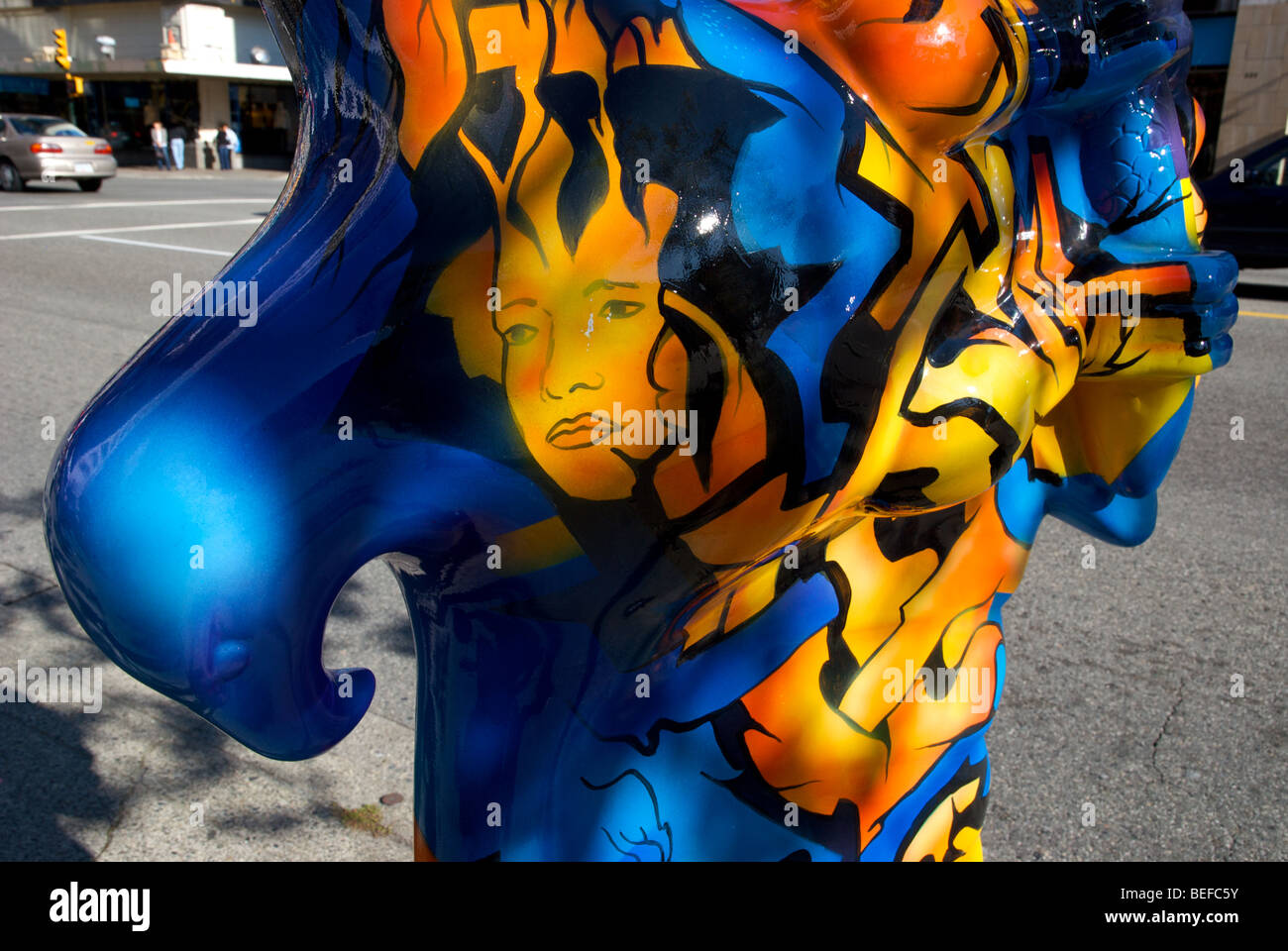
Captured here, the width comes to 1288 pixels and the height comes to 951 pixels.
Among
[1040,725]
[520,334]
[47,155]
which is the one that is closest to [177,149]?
[47,155]

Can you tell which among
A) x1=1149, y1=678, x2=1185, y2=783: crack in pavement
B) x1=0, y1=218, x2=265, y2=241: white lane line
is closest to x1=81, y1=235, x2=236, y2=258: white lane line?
x1=0, y1=218, x2=265, y2=241: white lane line

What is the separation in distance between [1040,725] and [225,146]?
26.3 m

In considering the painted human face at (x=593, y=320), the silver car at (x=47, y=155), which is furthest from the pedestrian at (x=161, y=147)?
the painted human face at (x=593, y=320)

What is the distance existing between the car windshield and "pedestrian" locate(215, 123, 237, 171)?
792cm

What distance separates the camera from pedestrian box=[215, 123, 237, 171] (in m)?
25.0

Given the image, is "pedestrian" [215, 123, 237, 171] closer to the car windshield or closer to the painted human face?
the car windshield

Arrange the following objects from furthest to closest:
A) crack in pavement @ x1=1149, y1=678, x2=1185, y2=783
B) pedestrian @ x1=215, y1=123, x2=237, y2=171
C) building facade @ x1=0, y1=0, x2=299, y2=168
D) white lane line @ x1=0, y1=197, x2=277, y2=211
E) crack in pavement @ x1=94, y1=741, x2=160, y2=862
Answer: building facade @ x1=0, y1=0, x2=299, y2=168
pedestrian @ x1=215, y1=123, x2=237, y2=171
white lane line @ x1=0, y1=197, x2=277, y2=211
crack in pavement @ x1=1149, y1=678, x2=1185, y2=783
crack in pavement @ x1=94, y1=741, x2=160, y2=862

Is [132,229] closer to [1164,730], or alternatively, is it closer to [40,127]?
[40,127]

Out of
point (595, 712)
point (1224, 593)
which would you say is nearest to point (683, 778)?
point (595, 712)

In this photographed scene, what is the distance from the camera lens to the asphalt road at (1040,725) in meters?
2.49

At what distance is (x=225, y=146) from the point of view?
25.4 meters

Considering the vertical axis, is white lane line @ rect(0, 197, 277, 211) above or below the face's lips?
below

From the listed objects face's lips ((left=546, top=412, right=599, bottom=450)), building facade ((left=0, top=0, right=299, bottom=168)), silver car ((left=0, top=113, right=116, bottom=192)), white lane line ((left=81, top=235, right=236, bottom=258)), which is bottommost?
white lane line ((left=81, top=235, right=236, bottom=258))

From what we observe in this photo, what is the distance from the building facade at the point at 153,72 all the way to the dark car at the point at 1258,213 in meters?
22.3
